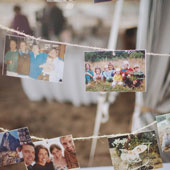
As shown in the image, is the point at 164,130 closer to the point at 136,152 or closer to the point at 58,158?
the point at 136,152

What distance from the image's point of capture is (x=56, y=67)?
3.51 ft

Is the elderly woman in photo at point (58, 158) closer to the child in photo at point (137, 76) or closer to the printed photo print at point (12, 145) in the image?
the printed photo print at point (12, 145)

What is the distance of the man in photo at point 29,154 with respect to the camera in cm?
115

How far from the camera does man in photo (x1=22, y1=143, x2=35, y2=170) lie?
1151 millimetres

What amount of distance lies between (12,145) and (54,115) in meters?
0.26

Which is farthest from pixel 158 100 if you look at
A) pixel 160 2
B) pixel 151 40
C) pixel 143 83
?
pixel 160 2

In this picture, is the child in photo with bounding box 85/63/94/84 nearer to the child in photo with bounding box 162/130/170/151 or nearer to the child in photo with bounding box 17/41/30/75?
the child in photo with bounding box 17/41/30/75

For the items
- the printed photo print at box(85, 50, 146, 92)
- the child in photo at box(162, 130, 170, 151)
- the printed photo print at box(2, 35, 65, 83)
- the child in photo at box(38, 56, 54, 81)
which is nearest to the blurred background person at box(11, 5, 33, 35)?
the printed photo print at box(2, 35, 65, 83)

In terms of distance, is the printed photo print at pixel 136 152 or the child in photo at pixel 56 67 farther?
the printed photo print at pixel 136 152

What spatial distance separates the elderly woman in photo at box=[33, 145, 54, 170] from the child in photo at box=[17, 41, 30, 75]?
39 cm

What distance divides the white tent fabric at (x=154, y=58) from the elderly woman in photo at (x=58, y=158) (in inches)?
15.4

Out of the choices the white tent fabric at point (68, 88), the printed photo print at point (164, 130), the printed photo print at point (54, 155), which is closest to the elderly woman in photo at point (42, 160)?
the printed photo print at point (54, 155)

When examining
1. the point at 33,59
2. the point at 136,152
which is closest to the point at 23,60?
the point at 33,59

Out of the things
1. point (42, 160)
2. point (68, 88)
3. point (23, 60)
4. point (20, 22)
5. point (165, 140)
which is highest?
point (20, 22)
